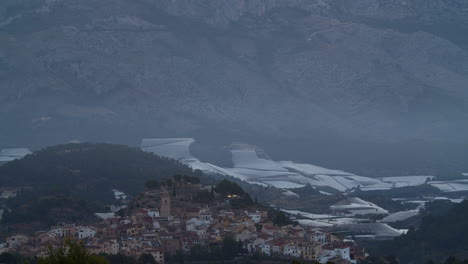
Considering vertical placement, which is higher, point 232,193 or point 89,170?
point 89,170

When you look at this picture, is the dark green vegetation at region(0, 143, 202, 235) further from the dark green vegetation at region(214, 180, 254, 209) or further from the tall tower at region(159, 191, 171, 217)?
the tall tower at region(159, 191, 171, 217)

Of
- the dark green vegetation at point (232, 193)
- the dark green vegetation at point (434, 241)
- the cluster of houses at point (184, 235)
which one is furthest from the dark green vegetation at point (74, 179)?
the dark green vegetation at point (434, 241)

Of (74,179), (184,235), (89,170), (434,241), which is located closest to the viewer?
(184,235)

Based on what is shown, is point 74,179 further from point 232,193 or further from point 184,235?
point 184,235

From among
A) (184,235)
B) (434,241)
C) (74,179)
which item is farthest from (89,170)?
(184,235)

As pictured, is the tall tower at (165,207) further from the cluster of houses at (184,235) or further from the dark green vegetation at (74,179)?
the dark green vegetation at (74,179)

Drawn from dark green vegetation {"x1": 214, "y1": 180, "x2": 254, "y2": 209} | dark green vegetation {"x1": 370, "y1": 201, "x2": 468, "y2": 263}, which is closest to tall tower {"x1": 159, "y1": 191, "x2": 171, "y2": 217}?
dark green vegetation {"x1": 214, "y1": 180, "x2": 254, "y2": 209}
